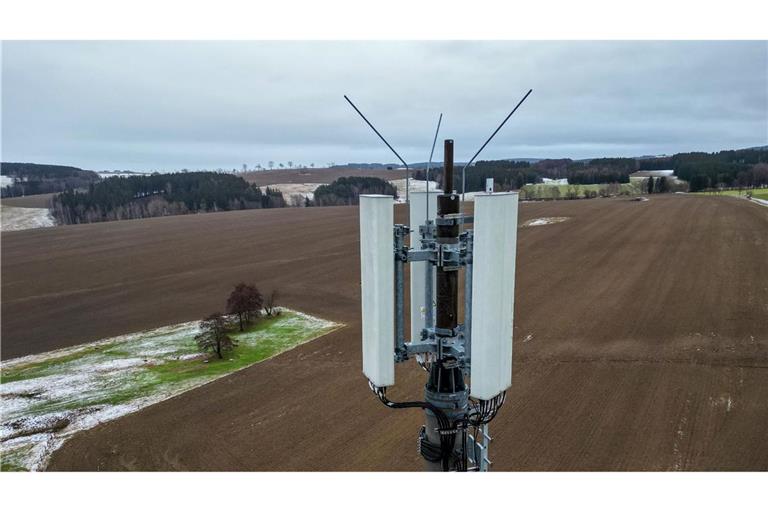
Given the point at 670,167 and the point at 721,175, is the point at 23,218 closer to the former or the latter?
the point at 721,175

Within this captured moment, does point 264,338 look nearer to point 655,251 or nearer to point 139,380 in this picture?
point 139,380

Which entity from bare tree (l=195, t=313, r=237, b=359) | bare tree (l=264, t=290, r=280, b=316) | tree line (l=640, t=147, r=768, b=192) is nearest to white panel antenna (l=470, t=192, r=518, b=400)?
bare tree (l=195, t=313, r=237, b=359)

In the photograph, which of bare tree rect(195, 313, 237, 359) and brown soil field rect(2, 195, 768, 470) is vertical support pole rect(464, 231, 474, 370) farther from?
bare tree rect(195, 313, 237, 359)

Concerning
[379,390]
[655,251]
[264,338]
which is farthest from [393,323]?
[655,251]

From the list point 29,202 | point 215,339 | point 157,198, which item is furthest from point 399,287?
point 29,202

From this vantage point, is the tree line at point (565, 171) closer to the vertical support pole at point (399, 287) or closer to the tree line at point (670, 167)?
the tree line at point (670, 167)
